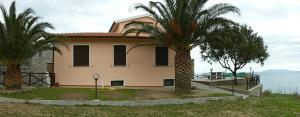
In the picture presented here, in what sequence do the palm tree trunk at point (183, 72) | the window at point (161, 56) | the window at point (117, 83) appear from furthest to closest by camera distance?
the window at point (161, 56) < the window at point (117, 83) < the palm tree trunk at point (183, 72)

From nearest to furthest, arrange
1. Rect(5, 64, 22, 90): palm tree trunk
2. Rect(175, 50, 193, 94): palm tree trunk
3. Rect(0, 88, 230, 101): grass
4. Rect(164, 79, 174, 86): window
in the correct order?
Rect(0, 88, 230, 101): grass, Rect(5, 64, 22, 90): palm tree trunk, Rect(175, 50, 193, 94): palm tree trunk, Rect(164, 79, 174, 86): window

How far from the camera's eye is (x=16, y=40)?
2412cm

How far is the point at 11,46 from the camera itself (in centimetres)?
2397

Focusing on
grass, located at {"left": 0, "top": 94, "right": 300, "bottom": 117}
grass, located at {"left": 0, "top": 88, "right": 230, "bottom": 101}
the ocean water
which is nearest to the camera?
grass, located at {"left": 0, "top": 94, "right": 300, "bottom": 117}

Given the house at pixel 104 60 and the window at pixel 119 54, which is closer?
the house at pixel 104 60

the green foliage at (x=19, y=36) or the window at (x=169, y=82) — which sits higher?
the green foliage at (x=19, y=36)

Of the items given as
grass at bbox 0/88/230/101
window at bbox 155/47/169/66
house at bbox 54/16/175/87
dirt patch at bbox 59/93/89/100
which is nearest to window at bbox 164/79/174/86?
window at bbox 155/47/169/66

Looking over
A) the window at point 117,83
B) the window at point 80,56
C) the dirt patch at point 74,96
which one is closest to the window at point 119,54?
the window at point 117,83

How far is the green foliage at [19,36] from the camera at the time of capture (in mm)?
23969

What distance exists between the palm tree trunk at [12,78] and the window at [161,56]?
30.2ft

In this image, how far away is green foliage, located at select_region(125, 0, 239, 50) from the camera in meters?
24.8

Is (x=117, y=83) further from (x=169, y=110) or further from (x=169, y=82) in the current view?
(x=169, y=110)

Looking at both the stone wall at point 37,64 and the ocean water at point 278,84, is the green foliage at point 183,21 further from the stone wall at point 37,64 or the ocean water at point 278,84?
the ocean water at point 278,84

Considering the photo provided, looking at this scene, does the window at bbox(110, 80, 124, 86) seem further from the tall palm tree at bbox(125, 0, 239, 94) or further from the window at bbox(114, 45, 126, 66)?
the tall palm tree at bbox(125, 0, 239, 94)
